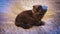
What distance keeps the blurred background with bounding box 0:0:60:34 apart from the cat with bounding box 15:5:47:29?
44mm

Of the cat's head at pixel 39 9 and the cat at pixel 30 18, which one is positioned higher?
the cat's head at pixel 39 9

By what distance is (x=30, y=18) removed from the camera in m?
1.66

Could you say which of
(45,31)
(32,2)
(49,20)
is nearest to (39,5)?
(32,2)

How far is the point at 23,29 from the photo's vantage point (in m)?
1.63

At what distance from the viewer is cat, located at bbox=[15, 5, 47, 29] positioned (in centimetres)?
163

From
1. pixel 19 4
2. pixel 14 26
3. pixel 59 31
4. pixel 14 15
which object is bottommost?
pixel 59 31

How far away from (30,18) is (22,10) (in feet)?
0.47

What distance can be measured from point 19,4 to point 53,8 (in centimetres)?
44

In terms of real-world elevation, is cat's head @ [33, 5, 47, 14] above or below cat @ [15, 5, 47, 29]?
above

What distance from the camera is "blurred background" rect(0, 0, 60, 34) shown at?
1.64 meters

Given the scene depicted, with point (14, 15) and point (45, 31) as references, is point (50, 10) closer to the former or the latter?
point (45, 31)

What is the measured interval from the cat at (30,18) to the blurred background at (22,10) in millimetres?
44

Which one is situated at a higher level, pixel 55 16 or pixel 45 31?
pixel 55 16

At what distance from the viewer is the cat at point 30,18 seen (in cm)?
163
